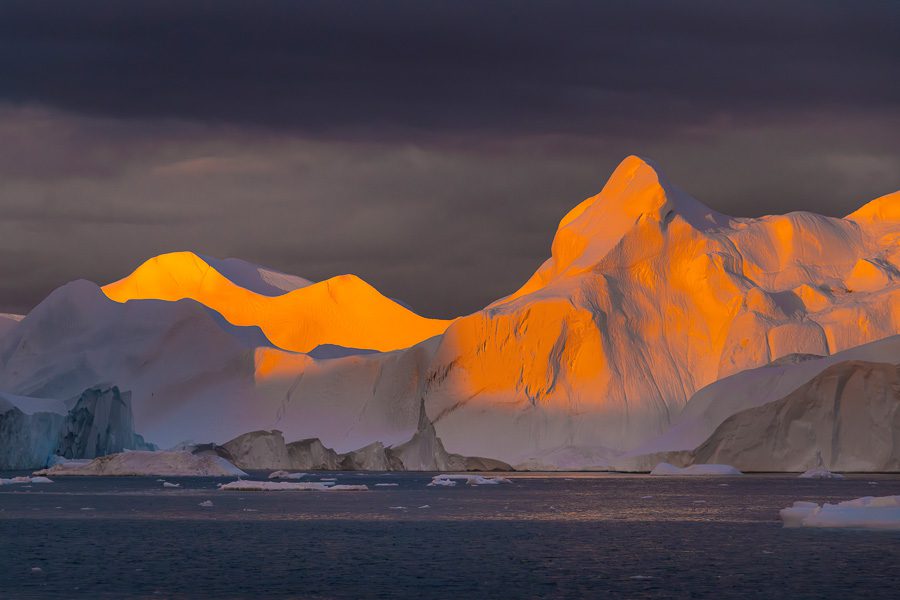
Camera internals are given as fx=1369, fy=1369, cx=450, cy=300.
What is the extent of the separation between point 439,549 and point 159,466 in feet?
223

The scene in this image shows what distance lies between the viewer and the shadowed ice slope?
7589 inches

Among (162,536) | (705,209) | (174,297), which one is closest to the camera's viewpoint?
(162,536)

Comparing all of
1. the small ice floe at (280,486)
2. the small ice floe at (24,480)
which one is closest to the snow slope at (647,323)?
the small ice floe at (24,480)

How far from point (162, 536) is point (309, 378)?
346ft

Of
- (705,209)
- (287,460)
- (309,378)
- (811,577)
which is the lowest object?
(811,577)

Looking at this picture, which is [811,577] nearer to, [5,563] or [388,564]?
[388,564]

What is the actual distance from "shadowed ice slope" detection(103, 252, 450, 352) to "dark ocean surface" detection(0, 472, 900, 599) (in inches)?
4831

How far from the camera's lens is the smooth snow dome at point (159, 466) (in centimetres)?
10131

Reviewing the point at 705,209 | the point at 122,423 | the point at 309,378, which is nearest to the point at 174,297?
the point at 309,378

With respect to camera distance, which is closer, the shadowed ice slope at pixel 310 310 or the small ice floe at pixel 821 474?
the small ice floe at pixel 821 474

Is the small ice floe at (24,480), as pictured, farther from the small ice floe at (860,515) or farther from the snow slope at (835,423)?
the small ice floe at (860,515)

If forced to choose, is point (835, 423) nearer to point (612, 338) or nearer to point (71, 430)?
point (612, 338)

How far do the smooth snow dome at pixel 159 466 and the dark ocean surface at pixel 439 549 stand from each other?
102 ft

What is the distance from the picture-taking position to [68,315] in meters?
158
